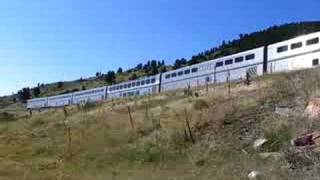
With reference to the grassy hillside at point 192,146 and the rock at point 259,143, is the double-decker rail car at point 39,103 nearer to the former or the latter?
the grassy hillside at point 192,146

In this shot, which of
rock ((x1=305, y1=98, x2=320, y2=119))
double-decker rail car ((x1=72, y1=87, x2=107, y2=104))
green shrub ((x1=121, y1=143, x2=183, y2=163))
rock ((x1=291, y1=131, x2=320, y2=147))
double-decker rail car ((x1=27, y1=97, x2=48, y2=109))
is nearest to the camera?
rock ((x1=291, y1=131, x2=320, y2=147))

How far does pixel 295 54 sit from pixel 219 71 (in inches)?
456

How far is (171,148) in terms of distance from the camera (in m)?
21.4

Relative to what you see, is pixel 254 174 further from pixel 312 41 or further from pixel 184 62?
pixel 184 62

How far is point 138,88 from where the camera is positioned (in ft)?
250

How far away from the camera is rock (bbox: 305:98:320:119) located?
63.1ft

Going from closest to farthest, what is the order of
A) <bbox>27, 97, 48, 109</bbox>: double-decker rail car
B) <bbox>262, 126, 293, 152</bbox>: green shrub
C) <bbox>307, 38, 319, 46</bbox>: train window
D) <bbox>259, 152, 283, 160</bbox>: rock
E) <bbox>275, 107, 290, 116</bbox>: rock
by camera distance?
<bbox>259, 152, 283, 160</bbox>: rock
<bbox>262, 126, 293, 152</bbox>: green shrub
<bbox>275, 107, 290, 116</bbox>: rock
<bbox>307, 38, 319, 46</bbox>: train window
<bbox>27, 97, 48, 109</bbox>: double-decker rail car

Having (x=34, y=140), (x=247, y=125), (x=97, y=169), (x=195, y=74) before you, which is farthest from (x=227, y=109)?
(x=195, y=74)

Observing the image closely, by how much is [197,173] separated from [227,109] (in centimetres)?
812

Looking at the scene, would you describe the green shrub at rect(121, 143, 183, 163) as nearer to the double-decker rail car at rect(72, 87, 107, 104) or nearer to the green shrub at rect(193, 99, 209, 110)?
the green shrub at rect(193, 99, 209, 110)

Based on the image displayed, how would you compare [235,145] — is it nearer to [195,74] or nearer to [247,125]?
[247,125]

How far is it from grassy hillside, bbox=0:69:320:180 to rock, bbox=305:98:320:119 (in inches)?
12.1

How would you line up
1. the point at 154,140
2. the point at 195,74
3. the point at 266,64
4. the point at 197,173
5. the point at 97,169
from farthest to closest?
the point at 195,74
the point at 266,64
the point at 154,140
the point at 97,169
the point at 197,173

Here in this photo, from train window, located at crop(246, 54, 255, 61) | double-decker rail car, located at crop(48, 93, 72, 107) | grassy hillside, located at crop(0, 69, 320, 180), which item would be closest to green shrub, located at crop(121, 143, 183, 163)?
grassy hillside, located at crop(0, 69, 320, 180)
